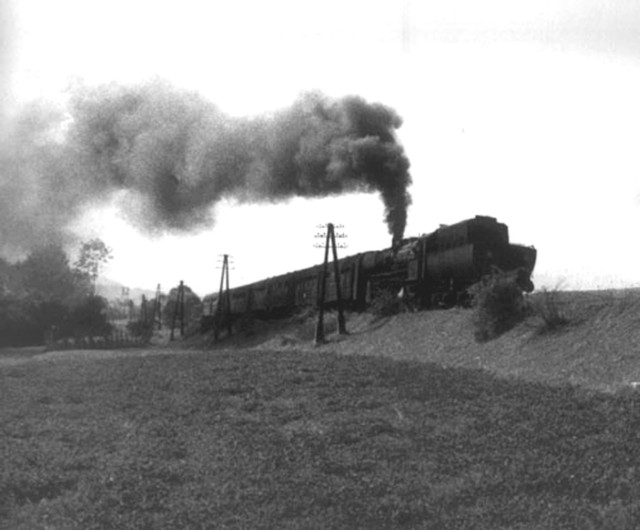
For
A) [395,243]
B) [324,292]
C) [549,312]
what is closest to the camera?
[549,312]

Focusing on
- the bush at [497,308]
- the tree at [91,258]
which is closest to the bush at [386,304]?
the bush at [497,308]

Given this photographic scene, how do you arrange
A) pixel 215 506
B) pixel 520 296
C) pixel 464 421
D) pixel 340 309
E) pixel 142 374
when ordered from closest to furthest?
pixel 215 506 < pixel 464 421 < pixel 142 374 < pixel 520 296 < pixel 340 309

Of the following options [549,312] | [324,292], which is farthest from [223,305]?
[549,312]

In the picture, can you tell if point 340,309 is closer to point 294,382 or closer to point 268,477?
point 294,382

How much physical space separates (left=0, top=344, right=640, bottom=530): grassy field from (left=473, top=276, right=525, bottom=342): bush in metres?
7.02

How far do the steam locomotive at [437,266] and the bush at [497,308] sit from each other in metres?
0.58

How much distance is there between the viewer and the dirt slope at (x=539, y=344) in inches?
707

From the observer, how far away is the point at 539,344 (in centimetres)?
2211

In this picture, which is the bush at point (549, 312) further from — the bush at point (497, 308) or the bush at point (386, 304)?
the bush at point (386, 304)

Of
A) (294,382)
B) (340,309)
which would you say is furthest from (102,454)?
(340,309)

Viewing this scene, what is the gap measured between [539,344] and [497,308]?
305 cm

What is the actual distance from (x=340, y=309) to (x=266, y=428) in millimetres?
25252

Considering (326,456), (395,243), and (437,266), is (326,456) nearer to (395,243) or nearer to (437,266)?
(437,266)

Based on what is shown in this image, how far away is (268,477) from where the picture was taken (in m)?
10.2
